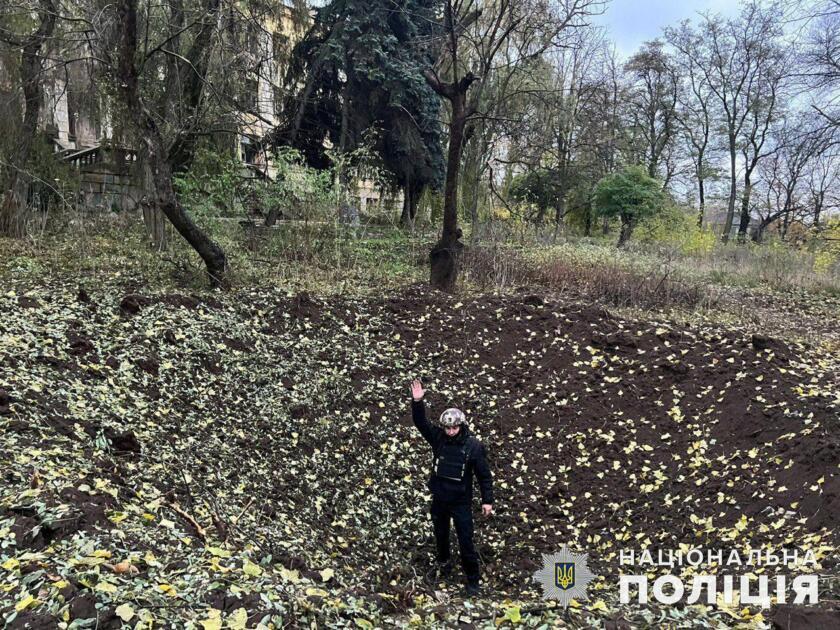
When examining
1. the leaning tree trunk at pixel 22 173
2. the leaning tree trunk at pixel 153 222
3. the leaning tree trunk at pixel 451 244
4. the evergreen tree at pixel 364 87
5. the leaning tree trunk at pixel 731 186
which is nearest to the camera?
the leaning tree trunk at pixel 451 244

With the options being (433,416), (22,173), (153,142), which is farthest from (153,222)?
(433,416)

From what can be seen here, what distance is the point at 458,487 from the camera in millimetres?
3955

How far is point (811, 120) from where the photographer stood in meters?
17.3

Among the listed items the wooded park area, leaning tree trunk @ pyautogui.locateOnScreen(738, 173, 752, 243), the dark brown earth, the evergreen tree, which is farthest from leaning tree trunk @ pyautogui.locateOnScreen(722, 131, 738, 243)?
the dark brown earth

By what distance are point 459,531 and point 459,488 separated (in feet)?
0.99

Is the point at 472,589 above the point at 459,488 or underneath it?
underneath

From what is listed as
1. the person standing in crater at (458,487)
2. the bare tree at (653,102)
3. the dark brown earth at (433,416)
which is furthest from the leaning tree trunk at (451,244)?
the bare tree at (653,102)

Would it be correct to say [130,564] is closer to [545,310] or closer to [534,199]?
[545,310]

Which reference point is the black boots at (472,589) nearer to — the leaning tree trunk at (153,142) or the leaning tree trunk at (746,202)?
the leaning tree trunk at (153,142)

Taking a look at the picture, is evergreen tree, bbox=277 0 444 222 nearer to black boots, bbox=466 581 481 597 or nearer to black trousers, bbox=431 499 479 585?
black trousers, bbox=431 499 479 585

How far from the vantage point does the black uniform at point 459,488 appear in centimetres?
390

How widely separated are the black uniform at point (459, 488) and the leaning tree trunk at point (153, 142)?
521 centimetres

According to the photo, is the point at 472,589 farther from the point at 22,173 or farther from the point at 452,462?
the point at 22,173

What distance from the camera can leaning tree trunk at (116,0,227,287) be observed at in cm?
695
